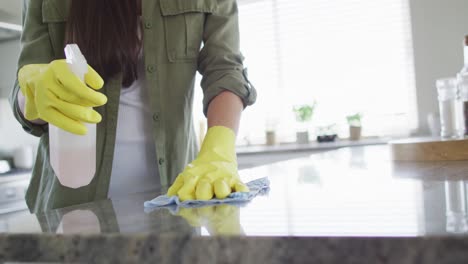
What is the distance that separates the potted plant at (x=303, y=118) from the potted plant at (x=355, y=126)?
0.27 metres

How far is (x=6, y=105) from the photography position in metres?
2.83

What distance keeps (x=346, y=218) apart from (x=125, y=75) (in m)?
0.82

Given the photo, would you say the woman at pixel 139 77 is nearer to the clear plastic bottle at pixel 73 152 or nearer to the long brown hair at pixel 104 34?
the long brown hair at pixel 104 34

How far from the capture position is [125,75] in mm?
1096

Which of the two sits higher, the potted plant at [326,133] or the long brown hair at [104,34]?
the long brown hair at [104,34]

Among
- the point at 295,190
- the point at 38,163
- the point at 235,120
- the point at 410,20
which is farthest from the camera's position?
the point at 410,20

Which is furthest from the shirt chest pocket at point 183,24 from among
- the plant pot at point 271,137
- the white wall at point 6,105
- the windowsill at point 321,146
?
the plant pot at point 271,137

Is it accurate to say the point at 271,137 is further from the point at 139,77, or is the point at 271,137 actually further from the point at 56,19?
the point at 56,19

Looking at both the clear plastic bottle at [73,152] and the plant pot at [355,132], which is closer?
the clear plastic bottle at [73,152]

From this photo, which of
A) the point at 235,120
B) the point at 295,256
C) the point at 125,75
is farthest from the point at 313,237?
the point at 125,75

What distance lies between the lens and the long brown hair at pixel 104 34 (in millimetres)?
1029

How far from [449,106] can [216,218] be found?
98cm

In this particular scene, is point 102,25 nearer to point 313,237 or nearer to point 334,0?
point 313,237

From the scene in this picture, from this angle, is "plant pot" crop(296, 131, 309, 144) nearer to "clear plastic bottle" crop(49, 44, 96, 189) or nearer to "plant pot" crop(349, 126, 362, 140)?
"plant pot" crop(349, 126, 362, 140)
